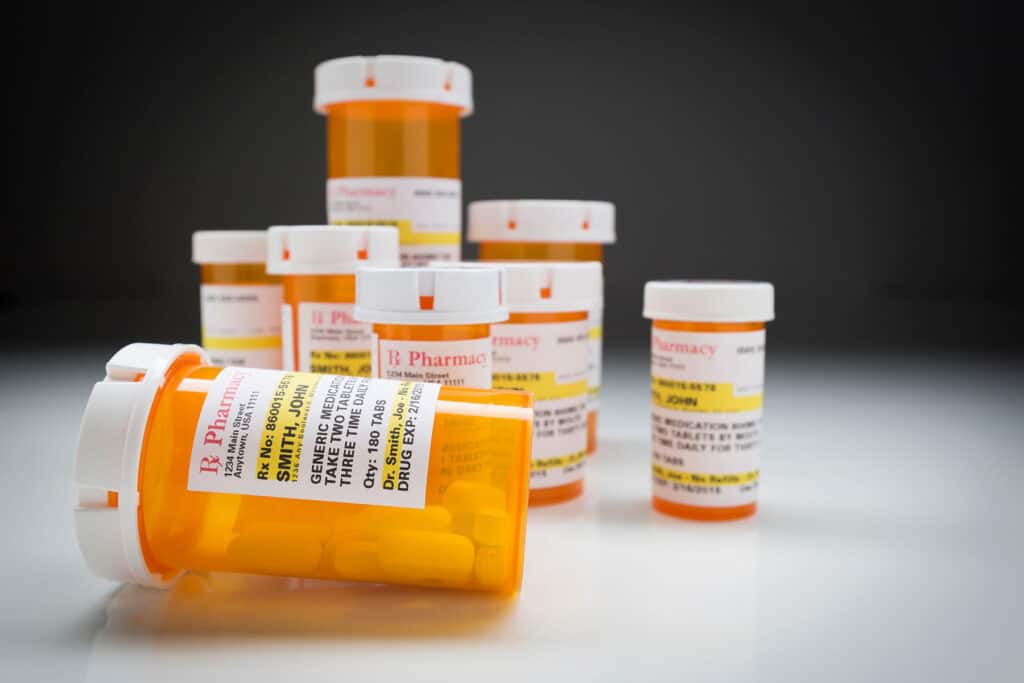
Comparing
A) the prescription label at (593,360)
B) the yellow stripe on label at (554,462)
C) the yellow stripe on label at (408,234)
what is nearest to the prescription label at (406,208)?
the yellow stripe on label at (408,234)

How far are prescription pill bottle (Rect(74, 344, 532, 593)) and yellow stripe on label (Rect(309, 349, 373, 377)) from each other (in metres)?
0.37

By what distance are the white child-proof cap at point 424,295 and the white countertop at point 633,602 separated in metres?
0.33

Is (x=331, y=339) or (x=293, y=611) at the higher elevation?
(x=331, y=339)

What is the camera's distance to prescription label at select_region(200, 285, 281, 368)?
1.82 m

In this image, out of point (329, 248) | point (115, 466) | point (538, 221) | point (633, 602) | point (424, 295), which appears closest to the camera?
point (115, 466)

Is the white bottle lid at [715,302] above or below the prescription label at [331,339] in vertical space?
above

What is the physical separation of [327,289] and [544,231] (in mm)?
445

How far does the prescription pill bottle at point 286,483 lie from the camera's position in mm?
1051

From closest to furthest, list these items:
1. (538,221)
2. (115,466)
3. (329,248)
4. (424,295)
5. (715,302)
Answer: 1. (115,466)
2. (424,295)
3. (715,302)
4. (329,248)
5. (538,221)

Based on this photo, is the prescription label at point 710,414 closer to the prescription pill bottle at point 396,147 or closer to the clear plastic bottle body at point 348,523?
the clear plastic bottle body at point 348,523

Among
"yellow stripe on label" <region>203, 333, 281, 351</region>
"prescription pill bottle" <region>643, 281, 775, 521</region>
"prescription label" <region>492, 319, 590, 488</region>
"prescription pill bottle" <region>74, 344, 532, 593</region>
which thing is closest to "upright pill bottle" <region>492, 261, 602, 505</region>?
"prescription label" <region>492, 319, 590, 488</region>

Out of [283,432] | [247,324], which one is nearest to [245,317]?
[247,324]

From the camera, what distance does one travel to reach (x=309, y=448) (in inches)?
41.8

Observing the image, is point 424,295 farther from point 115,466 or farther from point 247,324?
point 247,324
